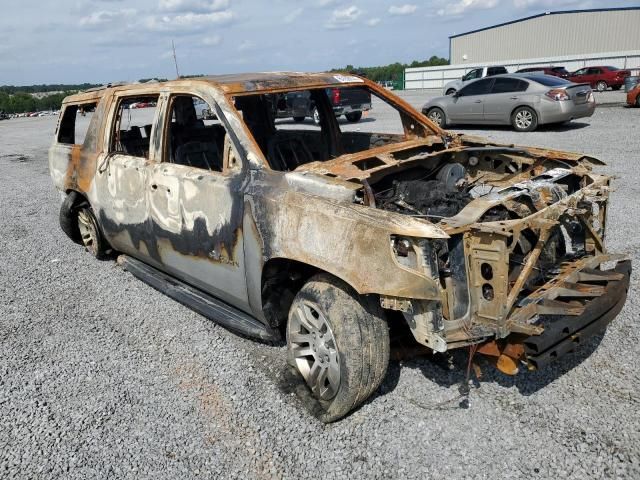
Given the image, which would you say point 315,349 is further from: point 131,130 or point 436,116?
point 436,116

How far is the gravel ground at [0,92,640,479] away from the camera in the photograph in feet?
8.68

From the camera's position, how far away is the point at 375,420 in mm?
2965

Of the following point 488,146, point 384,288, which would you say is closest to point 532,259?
point 384,288

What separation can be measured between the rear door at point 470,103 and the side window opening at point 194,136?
428 inches

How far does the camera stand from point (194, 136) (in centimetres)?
496

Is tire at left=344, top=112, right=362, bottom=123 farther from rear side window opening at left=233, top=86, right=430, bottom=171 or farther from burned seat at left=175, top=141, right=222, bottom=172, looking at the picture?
burned seat at left=175, top=141, right=222, bottom=172

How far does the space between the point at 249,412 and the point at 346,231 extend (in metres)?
1.25

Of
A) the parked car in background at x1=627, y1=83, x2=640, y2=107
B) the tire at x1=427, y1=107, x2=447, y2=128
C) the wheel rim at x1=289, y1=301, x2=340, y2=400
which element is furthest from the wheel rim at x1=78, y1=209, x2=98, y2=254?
the parked car in background at x1=627, y1=83, x2=640, y2=107

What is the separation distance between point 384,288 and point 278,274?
0.89m

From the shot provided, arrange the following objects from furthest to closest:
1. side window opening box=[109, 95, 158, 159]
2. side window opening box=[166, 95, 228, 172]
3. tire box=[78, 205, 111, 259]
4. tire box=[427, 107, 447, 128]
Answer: tire box=[427, 107, 447, 128], tire box=[78, 205, 111, 259], side window opening box=[109, 95, 158, 159], side window opening box=[166, 95, 228, 172]

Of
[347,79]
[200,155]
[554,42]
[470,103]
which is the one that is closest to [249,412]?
[200,155]

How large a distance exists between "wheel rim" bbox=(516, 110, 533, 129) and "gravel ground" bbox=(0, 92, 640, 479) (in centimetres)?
991

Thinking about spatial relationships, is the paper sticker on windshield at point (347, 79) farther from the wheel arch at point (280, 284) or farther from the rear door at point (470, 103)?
the rear door at point (470, 103)

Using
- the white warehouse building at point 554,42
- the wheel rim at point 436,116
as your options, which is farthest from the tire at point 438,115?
the white warehouse building at point 554,42
